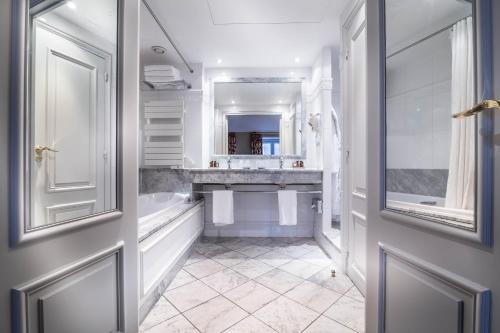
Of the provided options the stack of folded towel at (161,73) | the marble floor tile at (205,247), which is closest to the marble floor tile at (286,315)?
the marble floor tile at (205,247)

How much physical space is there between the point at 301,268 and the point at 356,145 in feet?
4.09

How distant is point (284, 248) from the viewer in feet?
8.82

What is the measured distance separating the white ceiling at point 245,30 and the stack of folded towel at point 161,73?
0.18 m

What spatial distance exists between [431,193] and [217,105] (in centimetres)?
276

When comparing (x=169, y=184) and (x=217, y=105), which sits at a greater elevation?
(x=217, y=105)

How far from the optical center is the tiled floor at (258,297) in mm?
1385

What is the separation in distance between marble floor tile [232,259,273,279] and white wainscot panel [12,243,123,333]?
1.22 m

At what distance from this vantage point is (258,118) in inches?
127

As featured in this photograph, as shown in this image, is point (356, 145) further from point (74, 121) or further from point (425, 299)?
point (74, 121)

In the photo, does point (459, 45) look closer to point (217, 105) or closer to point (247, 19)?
point (247, 19)

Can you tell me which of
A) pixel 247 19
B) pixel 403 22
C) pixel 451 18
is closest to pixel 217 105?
pixel 247 19

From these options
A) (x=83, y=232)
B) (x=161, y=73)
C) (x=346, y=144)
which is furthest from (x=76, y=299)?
(x=161, y=73)

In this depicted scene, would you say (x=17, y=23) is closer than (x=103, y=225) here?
Yes

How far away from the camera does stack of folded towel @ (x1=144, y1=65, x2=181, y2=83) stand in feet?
9.16
